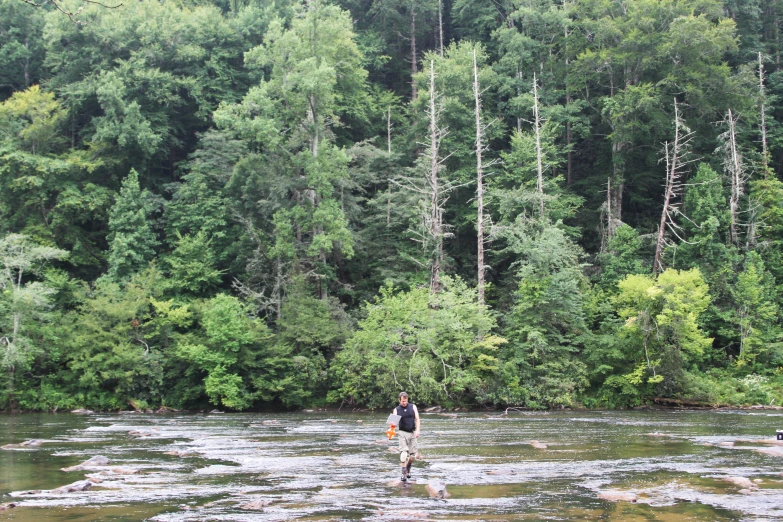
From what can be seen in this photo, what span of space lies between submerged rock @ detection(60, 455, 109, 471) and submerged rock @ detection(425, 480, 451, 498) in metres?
7.99

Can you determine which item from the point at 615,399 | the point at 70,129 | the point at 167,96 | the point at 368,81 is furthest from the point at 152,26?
the point at 615,399

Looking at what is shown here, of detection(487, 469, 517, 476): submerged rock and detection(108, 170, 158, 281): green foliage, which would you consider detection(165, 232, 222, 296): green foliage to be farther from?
detection(487, 469, 517, 476): submerged rock

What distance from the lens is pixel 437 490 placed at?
1339 cm

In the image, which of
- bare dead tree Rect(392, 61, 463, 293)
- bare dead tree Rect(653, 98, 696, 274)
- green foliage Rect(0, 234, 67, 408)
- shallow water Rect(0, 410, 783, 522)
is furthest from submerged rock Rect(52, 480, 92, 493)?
bare dead tree Rect(653, 98, 696, 274)

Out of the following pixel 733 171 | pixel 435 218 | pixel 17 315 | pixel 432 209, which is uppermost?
pixel 733 171

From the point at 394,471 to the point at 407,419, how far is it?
1844mm

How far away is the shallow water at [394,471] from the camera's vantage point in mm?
12117

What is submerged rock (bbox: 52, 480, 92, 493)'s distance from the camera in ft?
45.6

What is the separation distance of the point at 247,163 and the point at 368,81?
58.1ft

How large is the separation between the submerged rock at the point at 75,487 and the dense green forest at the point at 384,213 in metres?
21.5

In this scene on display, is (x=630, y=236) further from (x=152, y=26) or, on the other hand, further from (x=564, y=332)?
(x=152, y=26)

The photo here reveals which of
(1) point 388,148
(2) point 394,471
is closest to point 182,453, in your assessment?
(2) point 394,471

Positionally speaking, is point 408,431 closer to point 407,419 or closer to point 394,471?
point 407,419

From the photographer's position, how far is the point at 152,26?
49.7 metres
